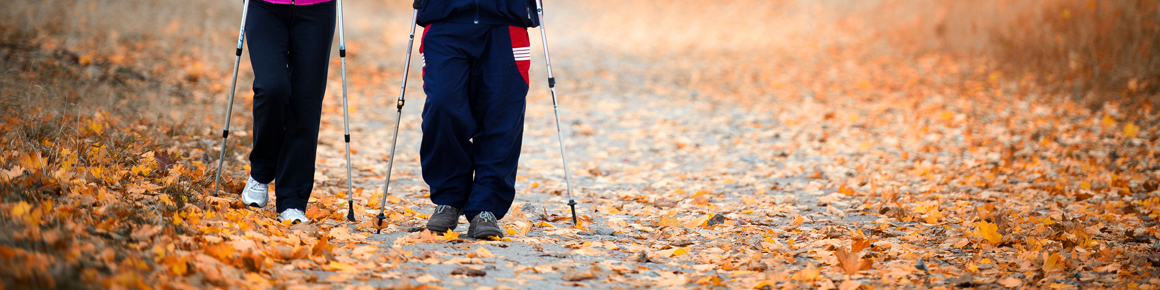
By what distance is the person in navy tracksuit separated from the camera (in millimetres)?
3594

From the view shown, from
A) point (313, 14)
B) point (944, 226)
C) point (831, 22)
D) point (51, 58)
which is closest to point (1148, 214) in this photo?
point (944, 226)

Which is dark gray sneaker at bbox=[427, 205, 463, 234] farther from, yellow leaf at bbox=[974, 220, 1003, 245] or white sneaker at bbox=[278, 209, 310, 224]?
yellow leaf at bbox=[974, 220, 1003, 245]

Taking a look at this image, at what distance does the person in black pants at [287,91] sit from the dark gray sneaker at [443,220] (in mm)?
638

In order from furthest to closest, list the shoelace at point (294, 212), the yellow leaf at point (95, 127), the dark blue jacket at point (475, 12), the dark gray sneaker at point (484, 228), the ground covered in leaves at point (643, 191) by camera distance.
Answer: the yellow leaf at point (95, 127) → the shoelace at point (294, 212) → the dark gray sneaker at point (484, 228) → the dark blue jacket at point (475, 12) → the ground covered in leaves at point (643, 191)

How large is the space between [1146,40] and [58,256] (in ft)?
32.8

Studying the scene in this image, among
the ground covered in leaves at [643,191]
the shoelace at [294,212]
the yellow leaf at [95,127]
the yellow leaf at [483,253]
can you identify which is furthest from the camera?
the yellow leaf at [95,127]

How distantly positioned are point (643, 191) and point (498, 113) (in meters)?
1.99

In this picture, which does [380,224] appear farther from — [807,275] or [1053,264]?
[1053,264]

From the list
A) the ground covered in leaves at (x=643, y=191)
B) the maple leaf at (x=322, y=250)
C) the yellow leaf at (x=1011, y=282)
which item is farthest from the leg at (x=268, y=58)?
the yellow leaf at (x=1011, y=282)

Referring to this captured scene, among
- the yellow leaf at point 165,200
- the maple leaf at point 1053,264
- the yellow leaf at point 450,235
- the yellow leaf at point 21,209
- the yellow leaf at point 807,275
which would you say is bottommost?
the yellow leaf at point 450,235

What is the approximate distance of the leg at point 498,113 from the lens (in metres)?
3.70

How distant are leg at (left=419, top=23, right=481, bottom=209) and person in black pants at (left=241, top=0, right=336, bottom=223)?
1.82 ft

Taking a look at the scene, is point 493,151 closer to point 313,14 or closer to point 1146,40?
point 313,14

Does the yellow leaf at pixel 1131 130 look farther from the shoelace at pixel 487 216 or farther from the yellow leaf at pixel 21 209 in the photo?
the yellow leaf at pixel 21 209
